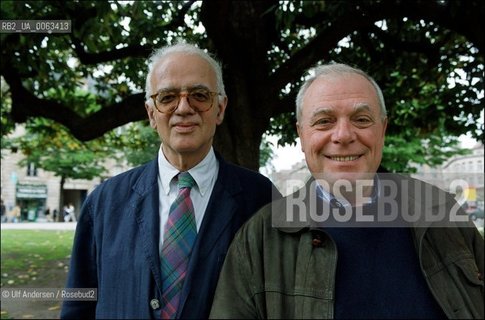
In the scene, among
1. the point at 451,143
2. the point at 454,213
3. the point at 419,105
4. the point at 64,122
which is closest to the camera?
the point at 454,213

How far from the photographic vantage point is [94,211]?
2.24m

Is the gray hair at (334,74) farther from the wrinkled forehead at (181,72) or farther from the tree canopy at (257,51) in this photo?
the tree canopy at (257,51)

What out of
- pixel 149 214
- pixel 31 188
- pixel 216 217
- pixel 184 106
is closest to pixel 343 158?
pixel 216 217

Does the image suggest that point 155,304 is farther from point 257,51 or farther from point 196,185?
point 257,51

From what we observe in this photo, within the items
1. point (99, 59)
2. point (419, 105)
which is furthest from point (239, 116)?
point (419, 105)

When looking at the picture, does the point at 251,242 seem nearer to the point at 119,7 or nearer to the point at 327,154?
the point at 327,154

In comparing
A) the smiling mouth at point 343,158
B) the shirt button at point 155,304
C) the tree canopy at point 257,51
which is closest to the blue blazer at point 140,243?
the shirt button at point 155,304

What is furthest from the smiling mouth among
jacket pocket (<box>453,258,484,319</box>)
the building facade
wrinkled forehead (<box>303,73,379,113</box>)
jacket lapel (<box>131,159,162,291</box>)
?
the building facade

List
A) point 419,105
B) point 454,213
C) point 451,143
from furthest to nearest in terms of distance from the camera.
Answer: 1. point 451,143
2. point 419,105
3. point 454,213

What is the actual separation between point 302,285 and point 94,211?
1.07 m

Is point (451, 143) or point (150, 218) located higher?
point (451, 143)

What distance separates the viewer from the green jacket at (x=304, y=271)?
174cm

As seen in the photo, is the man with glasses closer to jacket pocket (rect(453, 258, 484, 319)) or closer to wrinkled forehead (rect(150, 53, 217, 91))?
wrinkled forehead (rect(150, 53, 217, 91))

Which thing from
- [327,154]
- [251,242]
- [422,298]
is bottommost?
[422,298]
